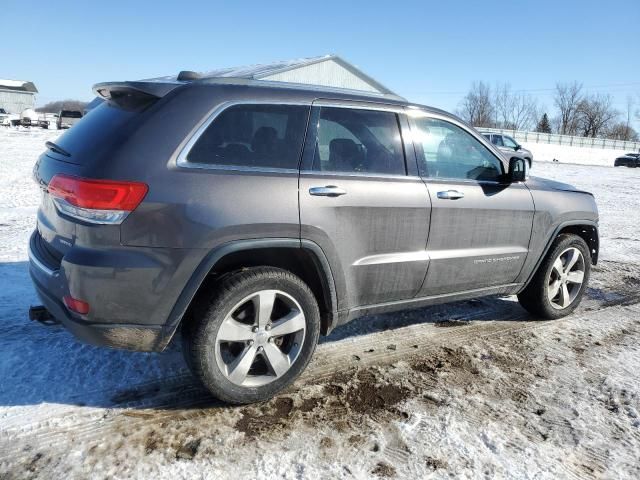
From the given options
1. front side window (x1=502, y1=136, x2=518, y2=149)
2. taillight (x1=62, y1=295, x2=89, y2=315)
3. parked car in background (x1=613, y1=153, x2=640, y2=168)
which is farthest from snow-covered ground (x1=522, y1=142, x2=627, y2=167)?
taillight (x1=62, y1=295, x2=89, y2=315)

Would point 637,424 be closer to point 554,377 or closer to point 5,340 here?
point 554,377

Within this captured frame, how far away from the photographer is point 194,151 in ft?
8.55

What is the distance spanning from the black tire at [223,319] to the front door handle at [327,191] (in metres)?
0.50

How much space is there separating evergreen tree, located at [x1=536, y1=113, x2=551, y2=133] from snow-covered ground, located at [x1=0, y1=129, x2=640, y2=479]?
3804 inches

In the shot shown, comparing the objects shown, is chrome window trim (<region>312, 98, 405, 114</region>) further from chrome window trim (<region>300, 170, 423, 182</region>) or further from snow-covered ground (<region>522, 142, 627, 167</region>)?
snow-covered ground (<region>522, 142, 627, 167</region>)

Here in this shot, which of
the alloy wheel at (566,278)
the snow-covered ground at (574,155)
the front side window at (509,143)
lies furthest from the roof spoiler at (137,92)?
the snow-covered ground at (574,155)

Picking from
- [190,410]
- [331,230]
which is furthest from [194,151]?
Answer: [190,410]

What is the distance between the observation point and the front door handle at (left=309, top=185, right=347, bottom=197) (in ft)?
9.42

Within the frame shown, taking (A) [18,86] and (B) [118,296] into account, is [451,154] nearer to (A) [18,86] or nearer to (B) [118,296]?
(B) [118,296]

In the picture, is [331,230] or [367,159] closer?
[331,230]

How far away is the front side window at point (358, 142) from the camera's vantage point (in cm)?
304

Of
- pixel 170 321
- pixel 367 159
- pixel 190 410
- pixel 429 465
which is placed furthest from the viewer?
pixel 367 159

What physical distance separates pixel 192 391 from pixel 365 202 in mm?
1574

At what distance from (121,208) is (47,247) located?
764 mm
